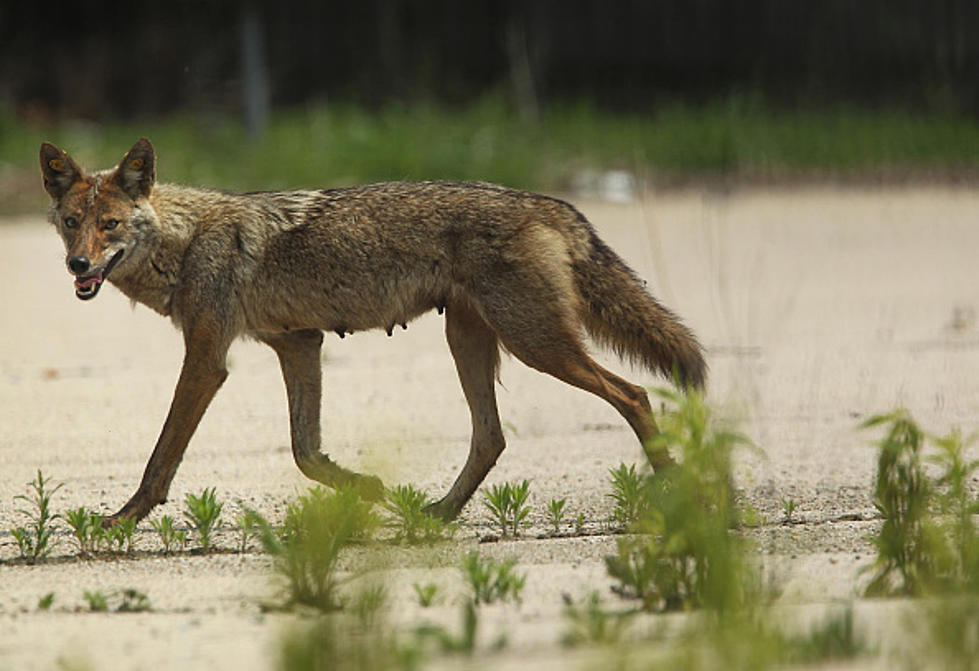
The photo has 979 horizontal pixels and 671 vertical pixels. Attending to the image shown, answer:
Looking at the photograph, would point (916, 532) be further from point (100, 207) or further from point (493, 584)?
point (100, 207)

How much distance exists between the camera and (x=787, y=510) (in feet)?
17.7

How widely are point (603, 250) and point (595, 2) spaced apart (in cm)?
1178

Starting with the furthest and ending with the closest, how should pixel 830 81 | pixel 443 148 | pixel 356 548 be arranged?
1. pixel 830 81
2. pixel 443 148
3. pixel 356 548

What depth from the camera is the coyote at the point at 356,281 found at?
5.89 m

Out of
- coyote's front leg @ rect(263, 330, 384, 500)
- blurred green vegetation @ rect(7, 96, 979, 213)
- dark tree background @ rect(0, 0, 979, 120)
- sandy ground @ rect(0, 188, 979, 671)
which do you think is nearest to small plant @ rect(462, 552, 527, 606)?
sandy ground @ rect(0, 188, 979, 671)

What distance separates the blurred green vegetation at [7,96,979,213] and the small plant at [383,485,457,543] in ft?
29.7

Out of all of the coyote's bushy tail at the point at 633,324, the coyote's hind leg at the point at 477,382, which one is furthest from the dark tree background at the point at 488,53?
the coyote's bushy tail at the point at 633,324

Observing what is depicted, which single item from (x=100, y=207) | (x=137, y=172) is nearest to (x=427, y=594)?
(x=100, y=207)

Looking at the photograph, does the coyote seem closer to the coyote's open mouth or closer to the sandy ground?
the coyote's open mouth

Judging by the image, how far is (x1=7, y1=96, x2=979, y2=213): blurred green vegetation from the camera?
14.6 m

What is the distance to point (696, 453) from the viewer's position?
14.0 ft

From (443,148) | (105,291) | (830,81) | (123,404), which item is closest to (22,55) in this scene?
(443,148)

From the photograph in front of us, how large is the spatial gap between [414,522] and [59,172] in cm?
223

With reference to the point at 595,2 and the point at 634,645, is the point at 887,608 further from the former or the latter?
the point at 595,2
